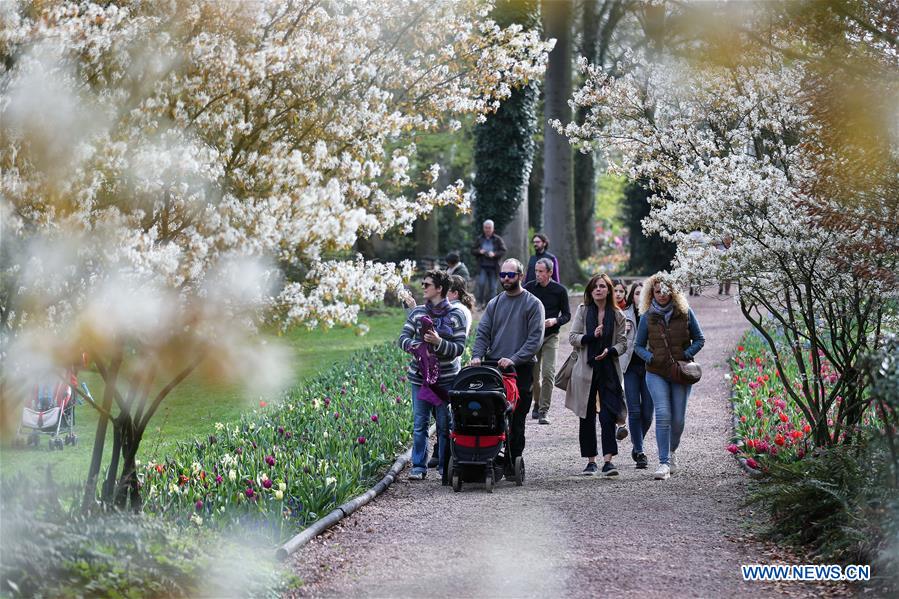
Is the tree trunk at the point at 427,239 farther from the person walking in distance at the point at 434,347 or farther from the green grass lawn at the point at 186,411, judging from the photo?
the person walking in distance at the point at 434,347

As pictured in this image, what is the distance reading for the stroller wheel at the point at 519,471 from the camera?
386 inches

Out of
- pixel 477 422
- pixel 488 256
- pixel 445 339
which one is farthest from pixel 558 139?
pixel 477 422

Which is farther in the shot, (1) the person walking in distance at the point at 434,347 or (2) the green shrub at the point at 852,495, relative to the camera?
(1) the person walking in distance at the point at 434,347

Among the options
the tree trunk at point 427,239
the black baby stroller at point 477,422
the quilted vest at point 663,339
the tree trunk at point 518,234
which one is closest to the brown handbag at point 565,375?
the quilted vest at point 663,339

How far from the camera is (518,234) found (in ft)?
85.4

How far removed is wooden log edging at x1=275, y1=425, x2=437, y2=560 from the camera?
24.1 feet

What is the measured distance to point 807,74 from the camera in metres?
8.09

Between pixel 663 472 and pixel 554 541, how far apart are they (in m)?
2.59

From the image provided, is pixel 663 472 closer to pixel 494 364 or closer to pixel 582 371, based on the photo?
pixel 582 371

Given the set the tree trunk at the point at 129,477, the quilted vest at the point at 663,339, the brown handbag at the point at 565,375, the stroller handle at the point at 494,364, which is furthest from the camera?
the brown handbag at the point at 565,375

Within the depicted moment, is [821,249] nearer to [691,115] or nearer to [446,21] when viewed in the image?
[691,115]

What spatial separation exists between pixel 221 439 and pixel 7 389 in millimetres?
4454

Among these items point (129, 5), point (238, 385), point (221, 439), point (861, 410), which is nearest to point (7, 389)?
point (129, 5)

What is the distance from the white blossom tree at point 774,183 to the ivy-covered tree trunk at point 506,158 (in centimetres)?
1301
